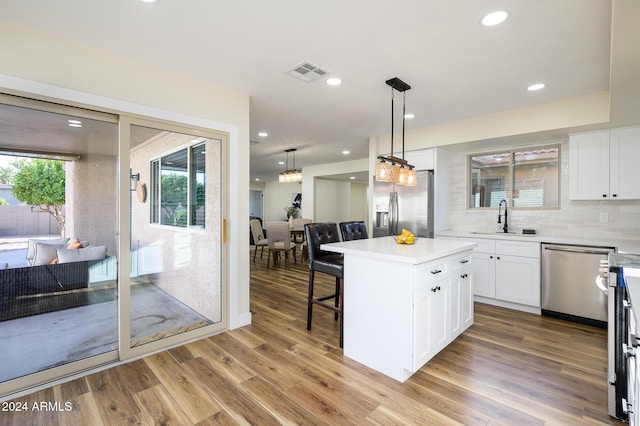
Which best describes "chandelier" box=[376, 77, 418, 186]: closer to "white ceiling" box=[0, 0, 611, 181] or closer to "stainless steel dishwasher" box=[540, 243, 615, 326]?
"white ceiling" box=[0, 0, 611, 181]

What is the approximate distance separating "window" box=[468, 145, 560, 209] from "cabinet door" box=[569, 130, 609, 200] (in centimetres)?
38

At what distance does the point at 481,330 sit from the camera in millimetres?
3119

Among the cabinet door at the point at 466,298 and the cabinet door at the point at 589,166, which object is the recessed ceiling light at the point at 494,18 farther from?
the cabinet door at the point at 589,166

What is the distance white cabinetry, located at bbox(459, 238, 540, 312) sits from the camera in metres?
3.58

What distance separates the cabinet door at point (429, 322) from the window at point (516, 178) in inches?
103

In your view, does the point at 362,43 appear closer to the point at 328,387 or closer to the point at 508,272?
the point at 328,387

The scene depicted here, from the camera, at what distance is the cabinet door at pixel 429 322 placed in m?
2.15

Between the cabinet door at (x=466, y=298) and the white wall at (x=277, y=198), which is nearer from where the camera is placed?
the cabinet door at (x=466, y=298)

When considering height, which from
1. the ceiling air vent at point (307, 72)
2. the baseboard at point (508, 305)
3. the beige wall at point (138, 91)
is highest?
the ceiling air vent at point (307, 72)

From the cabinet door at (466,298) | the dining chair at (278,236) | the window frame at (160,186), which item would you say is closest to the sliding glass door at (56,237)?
the window frame at (160,186)

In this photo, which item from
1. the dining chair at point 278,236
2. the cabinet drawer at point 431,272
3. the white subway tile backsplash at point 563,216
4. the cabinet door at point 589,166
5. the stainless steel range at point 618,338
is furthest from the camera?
the dining chair at point 278,236

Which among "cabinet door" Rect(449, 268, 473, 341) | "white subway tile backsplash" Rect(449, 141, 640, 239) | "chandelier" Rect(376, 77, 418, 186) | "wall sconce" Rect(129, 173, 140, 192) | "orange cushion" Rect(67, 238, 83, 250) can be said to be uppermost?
"chandelier" Rect(376, 77, 418, 186)

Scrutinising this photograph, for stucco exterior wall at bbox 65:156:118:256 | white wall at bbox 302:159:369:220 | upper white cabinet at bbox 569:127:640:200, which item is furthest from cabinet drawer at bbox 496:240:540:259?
stucco exterior wall at bbox 65:156:118:256

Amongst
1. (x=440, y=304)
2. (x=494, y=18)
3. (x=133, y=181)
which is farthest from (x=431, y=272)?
(x=133, y=181)
